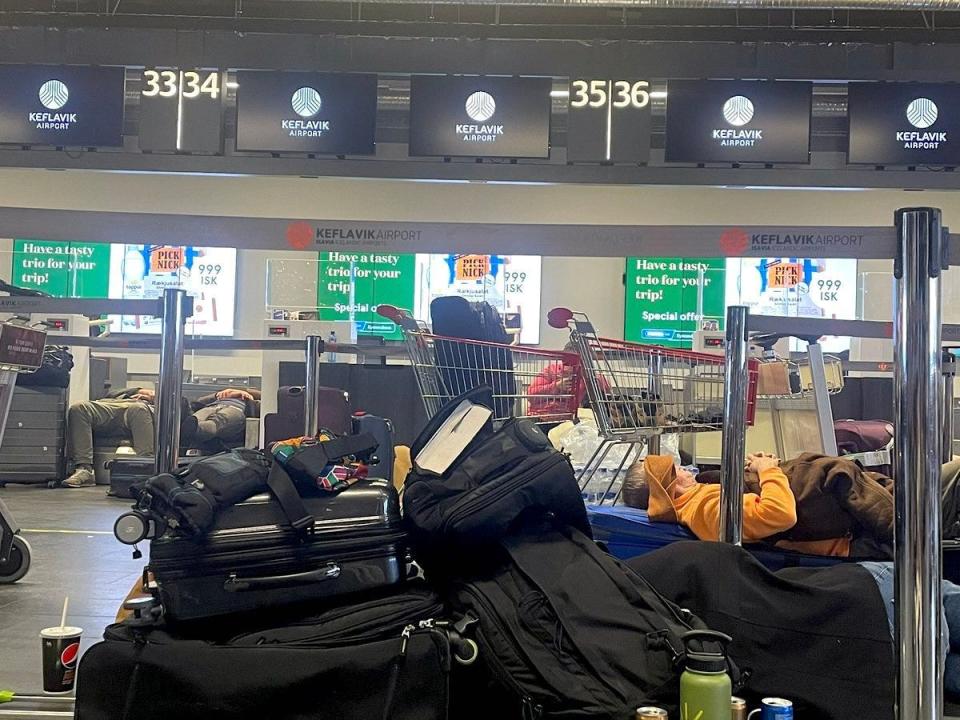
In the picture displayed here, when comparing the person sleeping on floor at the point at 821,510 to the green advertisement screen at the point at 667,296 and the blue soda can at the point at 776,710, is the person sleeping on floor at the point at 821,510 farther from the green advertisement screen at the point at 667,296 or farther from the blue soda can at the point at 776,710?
the green advertisement screen at the point at 667,296

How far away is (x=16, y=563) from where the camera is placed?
11.5 ft

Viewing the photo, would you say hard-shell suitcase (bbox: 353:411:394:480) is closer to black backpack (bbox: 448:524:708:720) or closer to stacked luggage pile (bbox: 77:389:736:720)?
stacked luggage pile (bbox: 77:389:736:720)

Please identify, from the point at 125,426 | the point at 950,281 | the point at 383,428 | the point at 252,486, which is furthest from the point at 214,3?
the point at 252,486

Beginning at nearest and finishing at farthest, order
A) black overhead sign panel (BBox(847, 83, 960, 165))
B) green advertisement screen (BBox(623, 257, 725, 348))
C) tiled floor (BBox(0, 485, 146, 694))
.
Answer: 1. tiled floor (BBox(0, 485, 146, 694))
2. black overhead sign panel (BBox(847, 83, 960, 165))
3. green advertisement screen (BBox(623, 257, 725, 348))

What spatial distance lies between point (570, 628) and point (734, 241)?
1.00m

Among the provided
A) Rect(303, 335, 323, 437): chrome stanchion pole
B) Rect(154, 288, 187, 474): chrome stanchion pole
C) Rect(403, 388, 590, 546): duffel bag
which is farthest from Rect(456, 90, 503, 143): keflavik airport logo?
Rect(403, 388, 590, 546): duffel bag

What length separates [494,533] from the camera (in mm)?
1807

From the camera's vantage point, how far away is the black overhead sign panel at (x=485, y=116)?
745 cm

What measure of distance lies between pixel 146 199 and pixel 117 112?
3.82 meters

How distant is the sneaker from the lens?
7.69m

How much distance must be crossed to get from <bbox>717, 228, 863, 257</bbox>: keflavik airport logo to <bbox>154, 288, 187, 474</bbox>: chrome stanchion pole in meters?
A: 1.47

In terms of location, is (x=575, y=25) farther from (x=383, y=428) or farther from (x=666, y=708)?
(x=666, y=708)

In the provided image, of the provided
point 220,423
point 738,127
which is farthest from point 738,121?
point 220,423

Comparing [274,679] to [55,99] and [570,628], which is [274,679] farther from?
[55,99]
